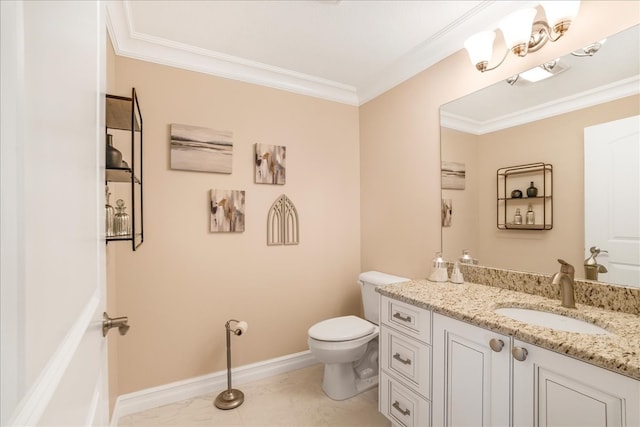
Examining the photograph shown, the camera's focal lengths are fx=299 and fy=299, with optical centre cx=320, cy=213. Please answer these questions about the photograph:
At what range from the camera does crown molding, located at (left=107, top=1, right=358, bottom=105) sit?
179 cm

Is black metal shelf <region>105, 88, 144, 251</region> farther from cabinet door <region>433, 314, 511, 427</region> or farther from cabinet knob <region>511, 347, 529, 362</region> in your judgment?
cabinet knob <region>511, 347, 529, 362</region>

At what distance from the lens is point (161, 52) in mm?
2051

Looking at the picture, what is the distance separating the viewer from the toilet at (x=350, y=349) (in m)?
2.00

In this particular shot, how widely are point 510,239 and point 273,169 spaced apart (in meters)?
1.71

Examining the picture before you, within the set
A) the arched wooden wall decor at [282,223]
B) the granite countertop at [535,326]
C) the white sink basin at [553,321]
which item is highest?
the arched wooden wall decor at [282,223]

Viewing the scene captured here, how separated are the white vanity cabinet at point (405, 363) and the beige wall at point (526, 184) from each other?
0.64 metres

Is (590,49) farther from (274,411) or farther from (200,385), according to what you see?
(200,385)

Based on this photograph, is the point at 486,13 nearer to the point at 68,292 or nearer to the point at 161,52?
the point at 161,52

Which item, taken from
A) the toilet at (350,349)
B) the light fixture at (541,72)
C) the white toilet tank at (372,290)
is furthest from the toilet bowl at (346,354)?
the light fixture at (541,72)

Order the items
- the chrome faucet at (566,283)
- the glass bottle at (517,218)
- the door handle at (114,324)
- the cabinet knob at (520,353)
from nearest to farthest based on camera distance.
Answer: the door handle at (114,324) → the cabinet knob at (520,353) → the chrome faucet at (566,283) → the glass bottle at (517,218)

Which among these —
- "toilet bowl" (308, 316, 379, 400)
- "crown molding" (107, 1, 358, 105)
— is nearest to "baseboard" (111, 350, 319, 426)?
"toilet bowl" (308, 316, 379, 400)

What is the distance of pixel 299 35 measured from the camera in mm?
1975

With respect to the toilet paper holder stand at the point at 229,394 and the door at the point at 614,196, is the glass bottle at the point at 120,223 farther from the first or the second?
the door at the point at 614,196

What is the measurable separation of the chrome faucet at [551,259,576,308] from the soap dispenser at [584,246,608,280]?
0.12 metres
